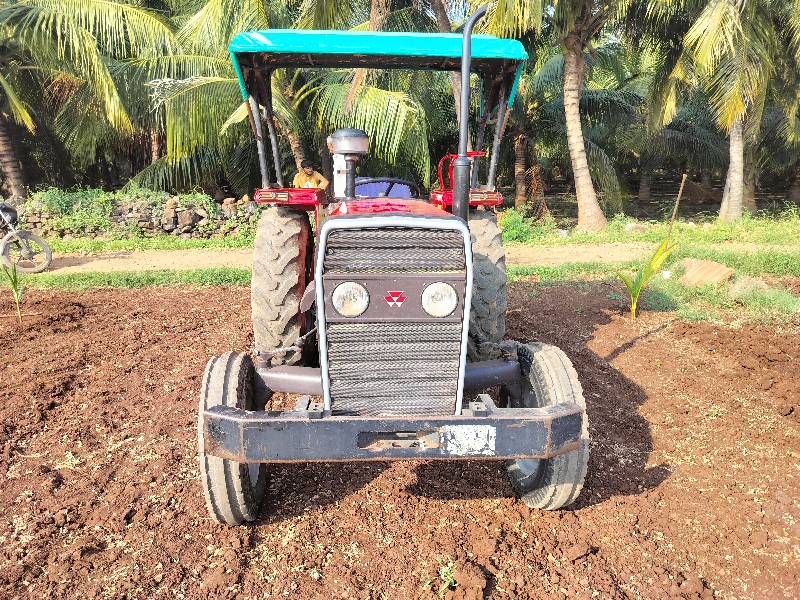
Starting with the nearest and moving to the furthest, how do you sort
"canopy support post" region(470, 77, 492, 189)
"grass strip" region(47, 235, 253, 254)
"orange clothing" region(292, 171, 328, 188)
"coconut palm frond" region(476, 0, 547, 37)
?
"canopy support post" region(470, 77, 492, 189), "orange clothing" region(292, 171, 328, 188), "coconut palm frond" region(476, 0, 547, 37), "grass strip" region(47, 235, 253, 254)

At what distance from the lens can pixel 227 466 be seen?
9.09 feet

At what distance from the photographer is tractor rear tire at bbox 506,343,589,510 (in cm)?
291

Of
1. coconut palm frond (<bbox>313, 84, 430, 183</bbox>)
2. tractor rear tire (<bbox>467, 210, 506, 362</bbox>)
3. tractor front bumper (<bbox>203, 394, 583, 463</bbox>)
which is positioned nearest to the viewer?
tractor front bumper (<bbox>203, 394, 583, 463</bbox>)

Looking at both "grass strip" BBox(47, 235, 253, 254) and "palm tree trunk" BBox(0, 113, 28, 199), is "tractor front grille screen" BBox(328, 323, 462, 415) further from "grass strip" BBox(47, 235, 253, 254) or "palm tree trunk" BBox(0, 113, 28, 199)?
"palm tree trunk" BBox(0, 113, 28, 199)

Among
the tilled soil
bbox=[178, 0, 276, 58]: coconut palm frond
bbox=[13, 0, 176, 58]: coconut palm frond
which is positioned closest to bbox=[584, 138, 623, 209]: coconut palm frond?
bbox=[178, 0, 276, 58]: coconut palm frond

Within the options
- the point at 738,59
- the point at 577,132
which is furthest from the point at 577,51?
the point at 738,59

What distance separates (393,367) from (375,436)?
12.7 inches

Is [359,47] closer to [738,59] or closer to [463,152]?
[463,152]

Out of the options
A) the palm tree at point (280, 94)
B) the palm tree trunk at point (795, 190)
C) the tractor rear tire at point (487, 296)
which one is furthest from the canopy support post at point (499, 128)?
the palm tree trunk at point (795, 190)

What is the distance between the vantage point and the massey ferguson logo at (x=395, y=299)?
2615mm

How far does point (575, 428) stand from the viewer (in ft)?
8.60

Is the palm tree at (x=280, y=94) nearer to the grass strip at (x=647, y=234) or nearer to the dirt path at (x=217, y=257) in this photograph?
the dirt path at (x=217, y=257)

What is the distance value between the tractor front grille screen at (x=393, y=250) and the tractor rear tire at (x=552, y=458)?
870mm

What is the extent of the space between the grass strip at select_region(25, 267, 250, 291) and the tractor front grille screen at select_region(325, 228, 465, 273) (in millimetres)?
5980
